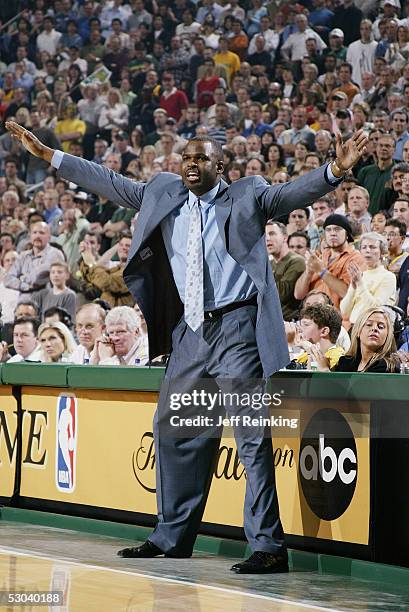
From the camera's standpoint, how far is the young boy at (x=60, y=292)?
12445 millimetres

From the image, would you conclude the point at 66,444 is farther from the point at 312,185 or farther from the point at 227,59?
the point at 227,59

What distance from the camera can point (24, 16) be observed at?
19.0 metres

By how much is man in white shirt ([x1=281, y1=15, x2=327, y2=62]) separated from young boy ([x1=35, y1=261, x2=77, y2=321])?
4053 mm

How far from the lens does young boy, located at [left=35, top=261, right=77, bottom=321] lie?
40.8 feet

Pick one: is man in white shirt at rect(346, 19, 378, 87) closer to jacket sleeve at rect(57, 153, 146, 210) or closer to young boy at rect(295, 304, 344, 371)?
young boy at rect(295, 304, 344, 371)

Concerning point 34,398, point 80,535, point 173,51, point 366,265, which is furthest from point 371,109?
point 80,535

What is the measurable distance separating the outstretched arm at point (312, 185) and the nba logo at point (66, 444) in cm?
214

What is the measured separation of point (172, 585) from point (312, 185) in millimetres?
1850

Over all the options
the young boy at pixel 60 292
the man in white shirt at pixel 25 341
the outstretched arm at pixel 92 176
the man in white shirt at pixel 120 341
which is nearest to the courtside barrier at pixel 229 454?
the outstretched arm at pixel 92 176

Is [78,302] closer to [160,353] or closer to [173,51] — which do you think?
[173,51]

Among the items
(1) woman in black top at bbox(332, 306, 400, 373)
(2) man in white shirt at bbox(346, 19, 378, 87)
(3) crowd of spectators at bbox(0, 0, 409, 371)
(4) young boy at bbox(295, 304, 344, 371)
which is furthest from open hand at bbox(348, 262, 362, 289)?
(2) man in white shirt at bbox(346, 19, 378, 87)

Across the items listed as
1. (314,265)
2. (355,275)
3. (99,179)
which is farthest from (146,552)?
(314,265)

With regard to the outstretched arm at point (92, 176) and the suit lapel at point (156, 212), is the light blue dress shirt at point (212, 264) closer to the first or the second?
the suit lapel at point (156, 212)

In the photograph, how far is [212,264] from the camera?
5477 millimetres
